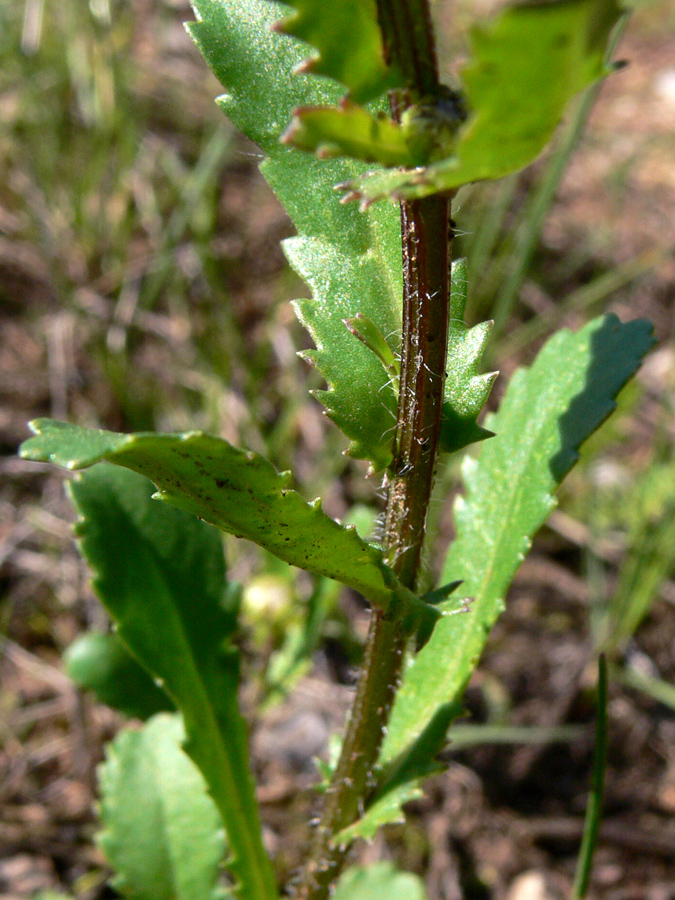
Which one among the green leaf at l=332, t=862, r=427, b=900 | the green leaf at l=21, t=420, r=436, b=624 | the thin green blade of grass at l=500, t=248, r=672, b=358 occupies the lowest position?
the green leaf at l=332, t=862, r=427, b=900

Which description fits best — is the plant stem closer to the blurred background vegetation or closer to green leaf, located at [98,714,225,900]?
green leaf, located at [98,714,225,900]

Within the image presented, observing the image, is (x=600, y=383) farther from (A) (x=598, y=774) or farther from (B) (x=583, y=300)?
(B) (x=583, y=300)

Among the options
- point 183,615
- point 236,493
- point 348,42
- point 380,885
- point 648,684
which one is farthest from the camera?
point 648,684

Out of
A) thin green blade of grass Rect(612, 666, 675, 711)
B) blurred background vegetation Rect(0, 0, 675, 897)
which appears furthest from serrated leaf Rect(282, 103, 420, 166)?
thin green blade of grass Rect(612, 666, 675, 711)

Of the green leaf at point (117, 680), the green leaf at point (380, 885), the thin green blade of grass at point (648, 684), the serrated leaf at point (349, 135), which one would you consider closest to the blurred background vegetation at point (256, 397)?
the thin green blade of grass at point (648, 684)

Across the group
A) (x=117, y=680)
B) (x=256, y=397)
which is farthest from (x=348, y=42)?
(x=256, y=397)

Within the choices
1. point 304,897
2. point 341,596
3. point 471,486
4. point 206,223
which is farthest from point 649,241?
point 304,897

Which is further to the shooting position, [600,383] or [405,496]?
[600,383]
